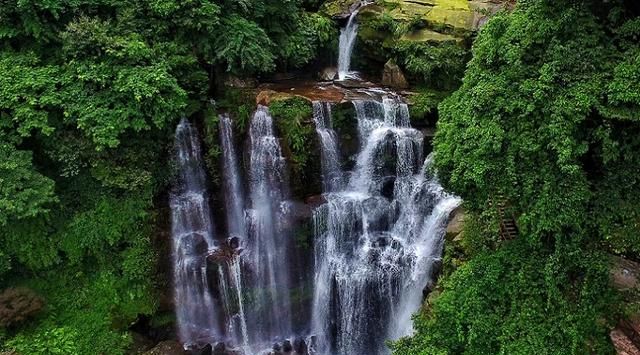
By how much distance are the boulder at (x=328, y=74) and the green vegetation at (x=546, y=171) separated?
7.13m

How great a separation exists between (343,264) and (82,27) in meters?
8.38

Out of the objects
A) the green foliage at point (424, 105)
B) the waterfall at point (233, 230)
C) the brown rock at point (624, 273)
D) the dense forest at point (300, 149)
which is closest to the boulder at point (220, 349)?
the waterfall at point (233, 230)

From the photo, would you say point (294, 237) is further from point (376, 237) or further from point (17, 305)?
point (17, 305)

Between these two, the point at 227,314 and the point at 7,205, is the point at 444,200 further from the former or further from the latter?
the point at 7,205

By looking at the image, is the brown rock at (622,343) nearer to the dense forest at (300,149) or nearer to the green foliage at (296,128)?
the dense forest at (300,149)

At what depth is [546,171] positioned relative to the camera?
777 centimetres

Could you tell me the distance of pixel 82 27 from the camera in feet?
36.7

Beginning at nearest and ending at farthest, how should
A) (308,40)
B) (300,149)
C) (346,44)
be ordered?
(300,149)
(308,40)
(346,44)

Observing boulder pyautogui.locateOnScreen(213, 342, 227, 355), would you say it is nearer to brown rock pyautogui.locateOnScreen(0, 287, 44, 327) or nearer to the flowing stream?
the flowing stream

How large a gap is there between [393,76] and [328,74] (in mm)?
2230

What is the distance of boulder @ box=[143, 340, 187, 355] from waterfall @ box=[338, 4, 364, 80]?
9640 mm

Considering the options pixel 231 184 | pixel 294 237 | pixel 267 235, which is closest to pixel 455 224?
pixel 294 237

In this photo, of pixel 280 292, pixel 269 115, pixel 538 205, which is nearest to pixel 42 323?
pixel 280 292

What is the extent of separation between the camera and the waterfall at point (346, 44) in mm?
16500
